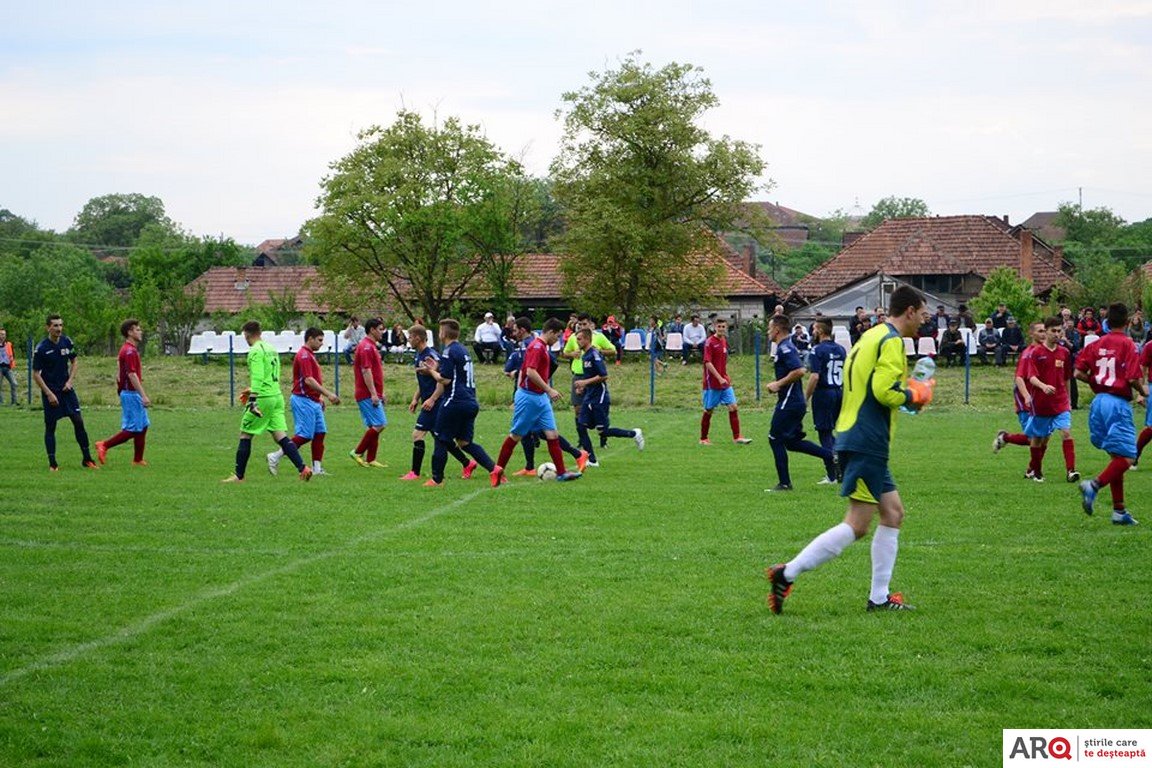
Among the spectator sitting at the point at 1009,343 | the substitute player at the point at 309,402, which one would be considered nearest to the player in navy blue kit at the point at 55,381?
the substitute player at the point at 309,402

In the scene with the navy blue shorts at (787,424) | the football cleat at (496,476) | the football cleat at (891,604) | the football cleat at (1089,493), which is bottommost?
the football cleat at (891,604)

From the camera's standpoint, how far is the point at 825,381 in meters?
15.9

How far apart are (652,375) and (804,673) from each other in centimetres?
2585

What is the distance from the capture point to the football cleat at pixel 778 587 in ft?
26.7

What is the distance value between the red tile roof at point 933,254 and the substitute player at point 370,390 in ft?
141

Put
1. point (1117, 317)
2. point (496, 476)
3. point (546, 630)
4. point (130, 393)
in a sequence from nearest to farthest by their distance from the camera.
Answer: point (546, 630), point (1117, 317), point (496, 476), point (130, 393)

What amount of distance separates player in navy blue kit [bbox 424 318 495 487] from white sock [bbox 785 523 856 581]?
7.49m

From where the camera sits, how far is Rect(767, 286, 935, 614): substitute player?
8125 mm

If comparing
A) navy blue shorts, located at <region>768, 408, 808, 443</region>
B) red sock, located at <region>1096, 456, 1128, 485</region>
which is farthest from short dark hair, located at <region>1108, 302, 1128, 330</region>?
navy blue shorts, located at <region>768, 408, 808, 443</region>

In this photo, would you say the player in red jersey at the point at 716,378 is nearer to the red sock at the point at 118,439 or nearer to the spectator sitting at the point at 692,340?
the red sock at the point at 118,439

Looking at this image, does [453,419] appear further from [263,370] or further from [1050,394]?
[1050,394]

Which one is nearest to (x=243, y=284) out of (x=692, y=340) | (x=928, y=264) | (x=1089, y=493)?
(x=928, y=264)

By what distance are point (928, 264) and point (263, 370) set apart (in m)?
47.4

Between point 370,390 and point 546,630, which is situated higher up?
point 370,390
